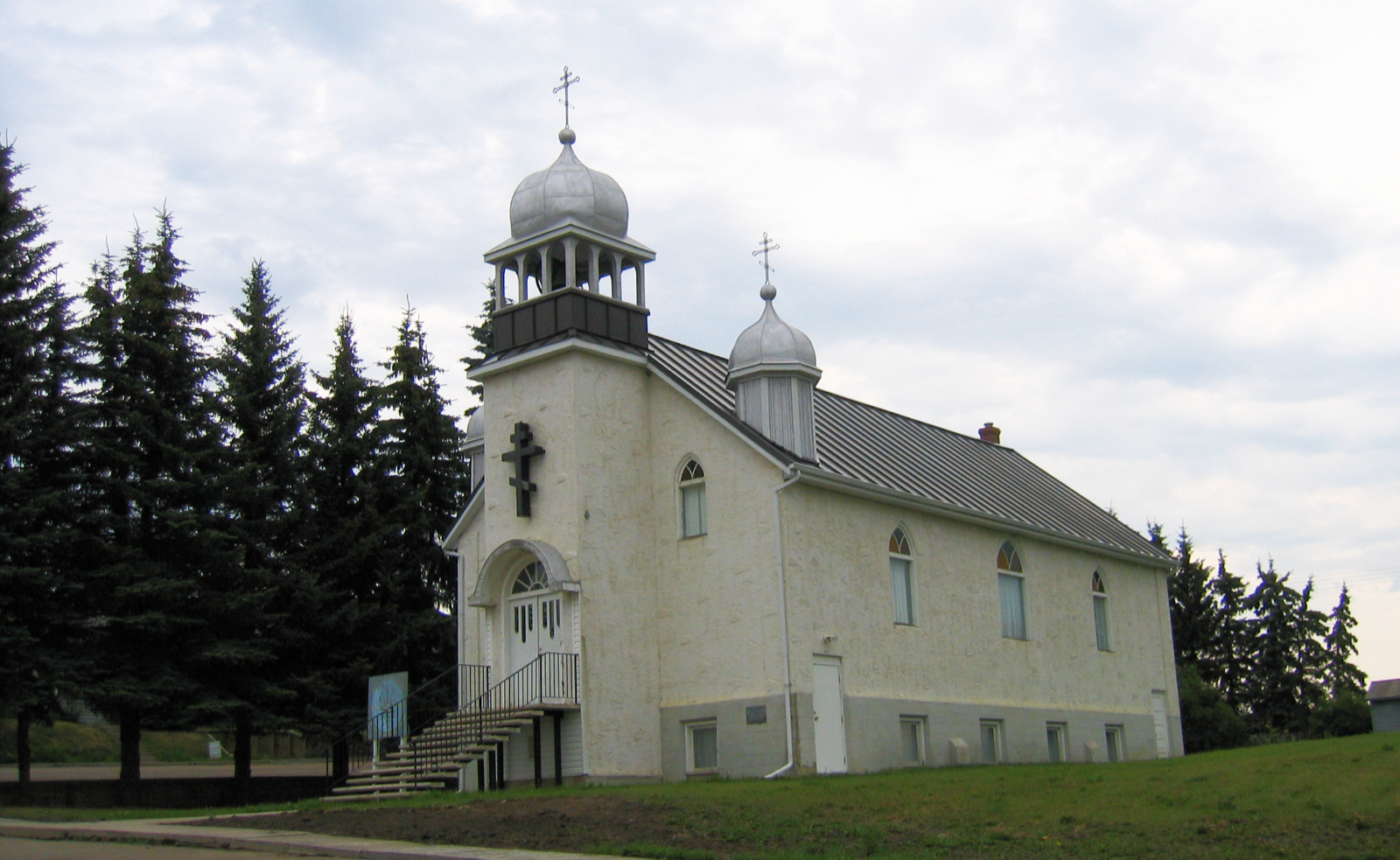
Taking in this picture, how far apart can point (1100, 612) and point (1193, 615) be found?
67.3 ft

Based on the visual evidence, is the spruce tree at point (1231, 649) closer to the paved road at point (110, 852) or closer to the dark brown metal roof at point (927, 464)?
the dark brown metal roof at point (927, 464)

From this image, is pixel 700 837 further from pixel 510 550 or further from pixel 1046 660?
pixel 1046 660

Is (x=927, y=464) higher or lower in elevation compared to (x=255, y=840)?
higher

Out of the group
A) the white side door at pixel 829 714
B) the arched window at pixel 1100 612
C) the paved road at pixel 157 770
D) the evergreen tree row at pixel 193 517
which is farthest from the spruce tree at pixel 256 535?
the arched window at pixel 1100 612

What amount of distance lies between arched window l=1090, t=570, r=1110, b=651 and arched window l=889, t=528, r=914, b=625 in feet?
25.7

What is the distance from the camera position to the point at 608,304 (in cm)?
2541

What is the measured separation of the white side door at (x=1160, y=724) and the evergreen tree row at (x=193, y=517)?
57.9ft

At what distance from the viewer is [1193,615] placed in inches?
2014

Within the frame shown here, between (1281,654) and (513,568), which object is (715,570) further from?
(1281,654)

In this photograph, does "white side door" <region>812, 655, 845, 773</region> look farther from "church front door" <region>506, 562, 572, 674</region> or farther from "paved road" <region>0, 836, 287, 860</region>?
"paved road" <region>0, 836, 287, 860</region>

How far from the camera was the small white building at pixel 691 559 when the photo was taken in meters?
23.3

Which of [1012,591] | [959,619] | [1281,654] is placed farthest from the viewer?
[1281,654]

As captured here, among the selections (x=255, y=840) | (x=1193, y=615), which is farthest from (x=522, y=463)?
(x=1193, y=615)

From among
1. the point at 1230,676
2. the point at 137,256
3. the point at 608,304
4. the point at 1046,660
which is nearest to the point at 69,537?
the point at 137,256
